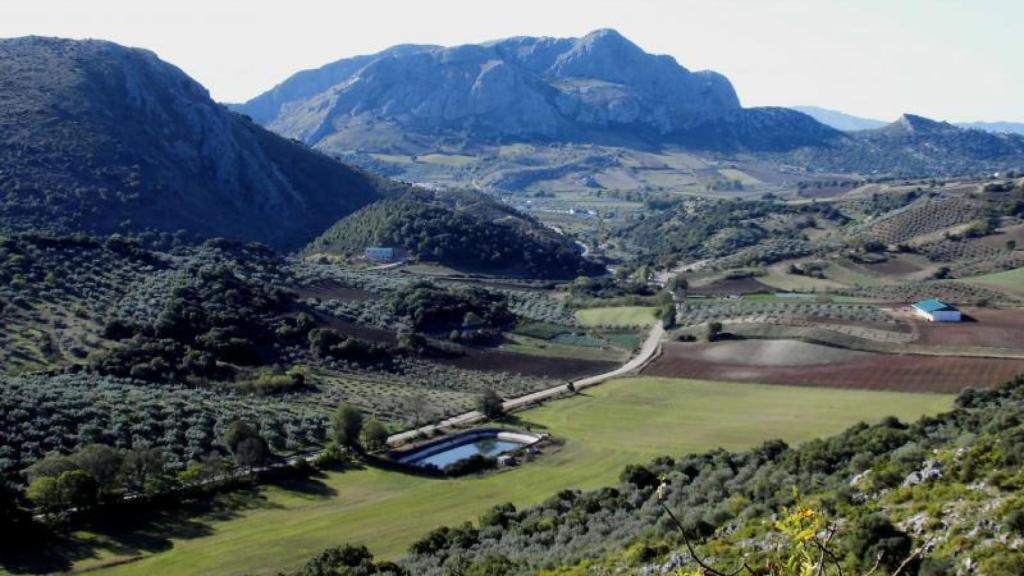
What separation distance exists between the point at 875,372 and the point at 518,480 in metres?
35.0

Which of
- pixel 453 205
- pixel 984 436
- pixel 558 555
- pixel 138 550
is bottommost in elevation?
pixel 138 550

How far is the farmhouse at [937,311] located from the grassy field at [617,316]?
2769 cm

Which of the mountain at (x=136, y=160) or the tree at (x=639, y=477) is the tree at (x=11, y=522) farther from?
the mountain at (x=136, y=160)

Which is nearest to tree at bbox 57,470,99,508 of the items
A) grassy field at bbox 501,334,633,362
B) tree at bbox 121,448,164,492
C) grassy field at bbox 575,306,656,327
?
tree at bbox 121,448,164,492

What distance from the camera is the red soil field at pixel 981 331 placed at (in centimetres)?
7325

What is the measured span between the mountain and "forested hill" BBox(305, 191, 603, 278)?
419 inches

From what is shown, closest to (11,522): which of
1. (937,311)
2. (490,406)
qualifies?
(490,406)

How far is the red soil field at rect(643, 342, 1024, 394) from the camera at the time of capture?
62.1m

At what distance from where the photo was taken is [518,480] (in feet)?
156

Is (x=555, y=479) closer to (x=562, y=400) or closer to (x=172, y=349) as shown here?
(x=562, y=400)

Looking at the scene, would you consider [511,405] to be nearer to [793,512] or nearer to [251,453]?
[251,453]

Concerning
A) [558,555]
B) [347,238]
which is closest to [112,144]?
[347,238]

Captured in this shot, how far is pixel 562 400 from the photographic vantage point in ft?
216

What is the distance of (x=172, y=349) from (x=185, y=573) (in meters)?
34.4
